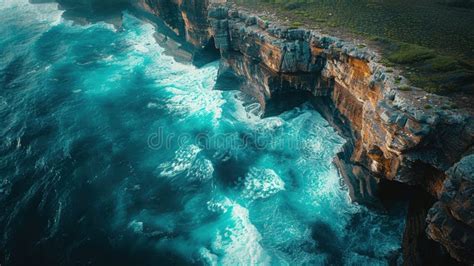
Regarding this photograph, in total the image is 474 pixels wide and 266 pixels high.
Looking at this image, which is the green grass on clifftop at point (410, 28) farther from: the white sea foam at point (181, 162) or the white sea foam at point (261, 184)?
the white sea foam at point (181, 162)

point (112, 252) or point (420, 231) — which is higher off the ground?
point (420, 231)

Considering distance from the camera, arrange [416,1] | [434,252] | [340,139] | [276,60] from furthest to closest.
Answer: [416,1]
[340,139]
[276,60]
[434,252]

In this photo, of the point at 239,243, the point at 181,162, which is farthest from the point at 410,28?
the point at 181,162

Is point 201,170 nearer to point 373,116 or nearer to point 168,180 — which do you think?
point 168,180

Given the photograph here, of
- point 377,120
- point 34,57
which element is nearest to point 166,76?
point 34,57

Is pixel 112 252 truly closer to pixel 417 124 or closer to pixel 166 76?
pixel 417 124

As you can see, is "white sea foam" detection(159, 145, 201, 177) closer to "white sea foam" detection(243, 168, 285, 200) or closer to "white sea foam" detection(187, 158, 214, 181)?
"white sea foam" detection(187, 158, 214, 181)

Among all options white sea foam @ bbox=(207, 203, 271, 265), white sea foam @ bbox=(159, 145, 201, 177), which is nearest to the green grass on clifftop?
white sea foam @ bbox=(207, 203, 271, 265)
